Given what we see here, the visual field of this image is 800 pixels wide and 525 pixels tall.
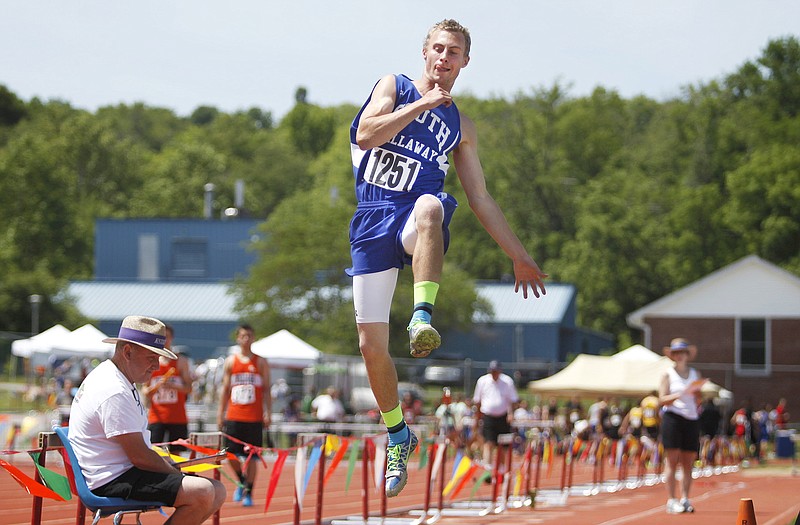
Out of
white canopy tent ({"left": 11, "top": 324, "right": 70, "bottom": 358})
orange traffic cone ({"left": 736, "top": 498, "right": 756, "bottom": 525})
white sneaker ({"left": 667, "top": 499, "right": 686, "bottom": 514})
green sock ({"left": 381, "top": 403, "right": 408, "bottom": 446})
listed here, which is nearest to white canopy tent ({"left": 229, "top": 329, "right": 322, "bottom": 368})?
white canopy tent ({"left": 11, "top": 324, "right": 70, "bottom": 358})

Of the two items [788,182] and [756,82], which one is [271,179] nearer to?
[756,82]

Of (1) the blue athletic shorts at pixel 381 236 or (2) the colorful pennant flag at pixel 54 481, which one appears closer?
(1) the blue athletic shorts at pixel 381 236

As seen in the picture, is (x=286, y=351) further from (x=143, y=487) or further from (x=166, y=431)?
(x=143, y=487)

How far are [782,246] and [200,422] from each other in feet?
137

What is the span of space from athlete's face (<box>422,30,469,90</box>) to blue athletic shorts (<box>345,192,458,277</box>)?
1.92 ft

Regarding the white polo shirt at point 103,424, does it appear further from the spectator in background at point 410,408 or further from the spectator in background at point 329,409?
the spectator in background at point 410,408

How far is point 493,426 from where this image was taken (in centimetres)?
1814

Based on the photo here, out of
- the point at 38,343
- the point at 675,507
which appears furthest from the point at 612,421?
Answer: the point at 675,507

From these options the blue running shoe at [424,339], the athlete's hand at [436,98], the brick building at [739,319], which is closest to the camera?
the blue running shoe at [424,339]

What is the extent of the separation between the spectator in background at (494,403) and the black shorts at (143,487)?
1148 cm

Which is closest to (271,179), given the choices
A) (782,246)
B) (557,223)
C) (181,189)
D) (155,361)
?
(181,189)

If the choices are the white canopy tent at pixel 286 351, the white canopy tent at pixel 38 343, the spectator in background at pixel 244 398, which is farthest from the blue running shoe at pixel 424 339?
the white canopy tent at pixel 286 351

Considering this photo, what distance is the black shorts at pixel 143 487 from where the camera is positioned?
6.64m

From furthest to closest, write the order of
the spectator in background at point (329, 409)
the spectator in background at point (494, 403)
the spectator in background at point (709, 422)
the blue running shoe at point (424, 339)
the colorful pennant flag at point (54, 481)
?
the spectator in background at point (709, 422), the spectator in background at point (329, 409), the spectator in background at point (494, 403), the colorful pennant flag at point (54, 481), the blue running shoe at point (424, 339)
